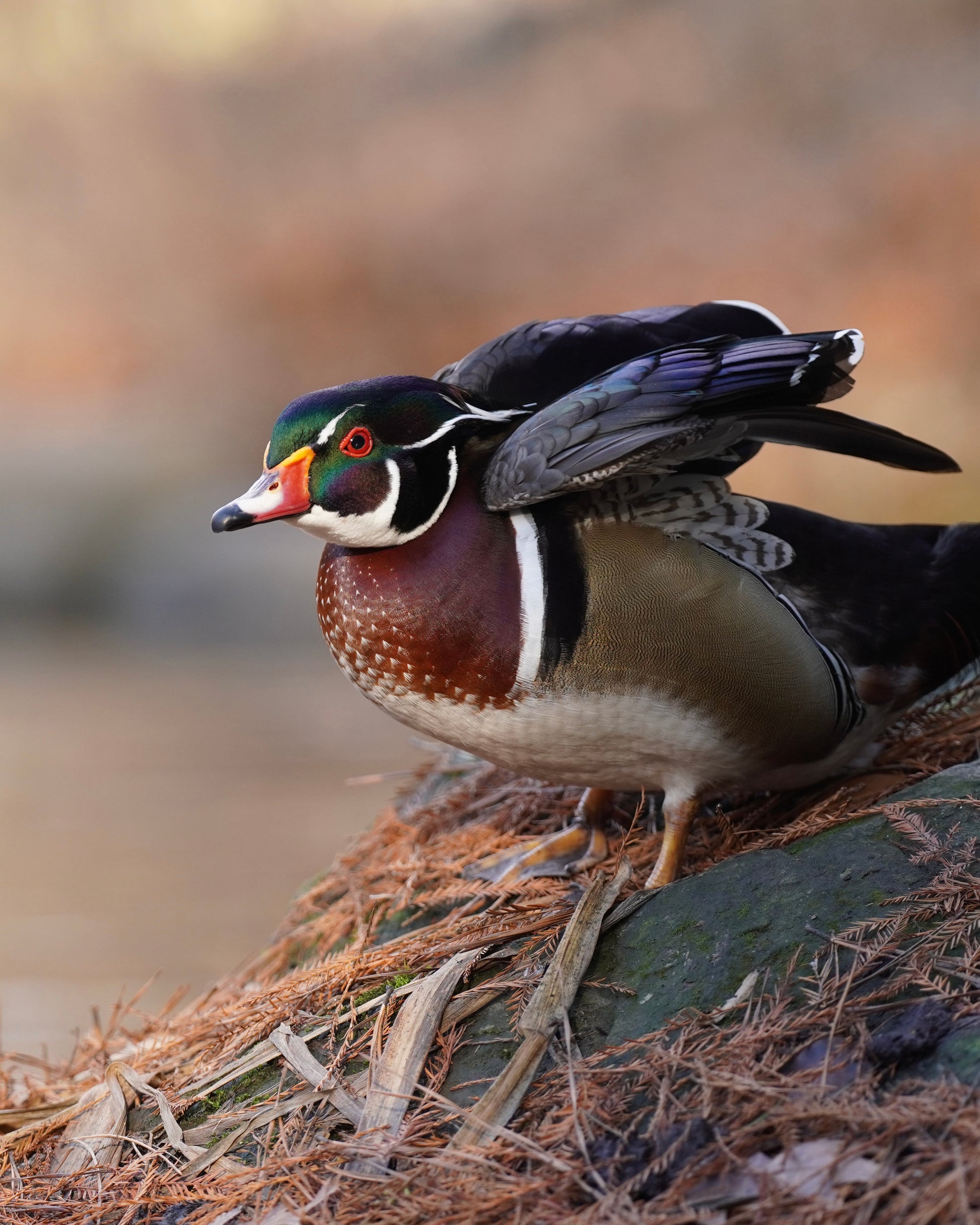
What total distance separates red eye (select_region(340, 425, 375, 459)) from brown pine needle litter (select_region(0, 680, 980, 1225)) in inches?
26.4

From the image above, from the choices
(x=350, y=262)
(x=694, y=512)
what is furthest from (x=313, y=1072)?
(x=350, y=262)

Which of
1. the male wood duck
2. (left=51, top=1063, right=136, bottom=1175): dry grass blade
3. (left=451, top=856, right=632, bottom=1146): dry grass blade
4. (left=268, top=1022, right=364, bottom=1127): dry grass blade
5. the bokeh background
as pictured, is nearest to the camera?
(left=451, top=856, right=632, bottom=1146): dry grass blade

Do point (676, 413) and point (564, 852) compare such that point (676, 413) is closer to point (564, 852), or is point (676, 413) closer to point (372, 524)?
point (372, 524)

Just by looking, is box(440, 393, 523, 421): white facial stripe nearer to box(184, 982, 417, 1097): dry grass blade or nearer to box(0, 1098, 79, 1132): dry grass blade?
box(184, 982, 417, 1097): dry grass blade

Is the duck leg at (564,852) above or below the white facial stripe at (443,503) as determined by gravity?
below

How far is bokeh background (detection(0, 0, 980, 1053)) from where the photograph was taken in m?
6.33

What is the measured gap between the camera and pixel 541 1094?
1241mm

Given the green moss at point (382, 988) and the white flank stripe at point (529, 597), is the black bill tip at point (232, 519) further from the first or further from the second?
the green moss at point (382, 988)

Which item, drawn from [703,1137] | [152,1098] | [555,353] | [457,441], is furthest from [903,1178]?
[555,353]

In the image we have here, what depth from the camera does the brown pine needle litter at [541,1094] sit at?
1012 mm

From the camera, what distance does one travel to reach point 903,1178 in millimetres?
940

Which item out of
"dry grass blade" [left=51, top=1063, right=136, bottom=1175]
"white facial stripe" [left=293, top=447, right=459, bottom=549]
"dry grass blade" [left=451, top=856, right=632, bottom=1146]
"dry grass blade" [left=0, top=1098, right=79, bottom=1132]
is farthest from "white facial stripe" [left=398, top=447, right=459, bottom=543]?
"dry grass blade" [left=0, top=1098, right=79, bottom=1132]

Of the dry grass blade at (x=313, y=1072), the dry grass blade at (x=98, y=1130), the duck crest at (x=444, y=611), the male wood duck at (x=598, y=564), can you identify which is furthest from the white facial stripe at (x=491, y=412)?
the dry grass blade at (x=98, y=1130)

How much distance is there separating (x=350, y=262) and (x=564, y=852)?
24.2ft
